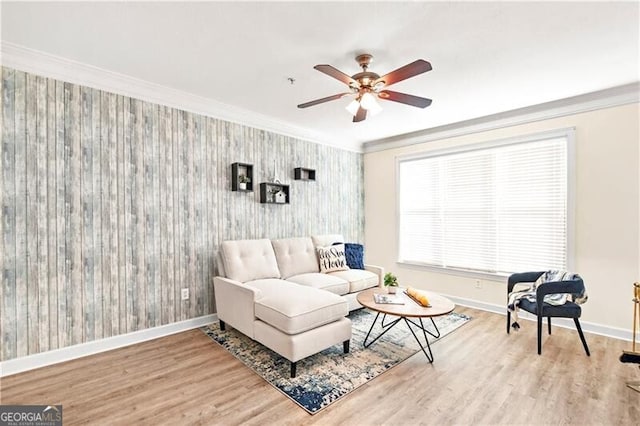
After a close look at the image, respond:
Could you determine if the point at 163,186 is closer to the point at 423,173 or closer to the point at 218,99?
the point at 218,99

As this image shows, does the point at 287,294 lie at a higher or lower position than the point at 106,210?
lower

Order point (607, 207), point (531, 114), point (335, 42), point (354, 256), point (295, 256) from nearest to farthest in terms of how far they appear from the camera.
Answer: point (335, 42) < point (607, 207) < point (531, 114) < point (295, 256) < point (354, 256)

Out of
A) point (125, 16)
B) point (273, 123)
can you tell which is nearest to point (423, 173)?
point (273, 123)

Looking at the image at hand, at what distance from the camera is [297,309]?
2412mm

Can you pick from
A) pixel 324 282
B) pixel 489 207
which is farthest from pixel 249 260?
pixel 489 207

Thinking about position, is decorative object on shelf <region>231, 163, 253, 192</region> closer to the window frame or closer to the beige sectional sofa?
the beige sectional sofa

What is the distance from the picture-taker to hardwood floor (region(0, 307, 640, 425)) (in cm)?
193

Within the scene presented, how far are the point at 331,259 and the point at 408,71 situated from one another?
2579mm

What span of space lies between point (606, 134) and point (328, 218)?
11.6 ft

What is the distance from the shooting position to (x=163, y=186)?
3225mm

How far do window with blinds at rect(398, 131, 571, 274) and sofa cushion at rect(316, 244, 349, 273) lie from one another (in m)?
1.45

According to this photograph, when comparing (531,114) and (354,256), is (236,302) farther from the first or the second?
(531,114)

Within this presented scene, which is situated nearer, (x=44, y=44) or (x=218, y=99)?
(x=44, y=44)

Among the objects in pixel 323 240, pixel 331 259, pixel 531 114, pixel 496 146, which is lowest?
pixel 331 259
